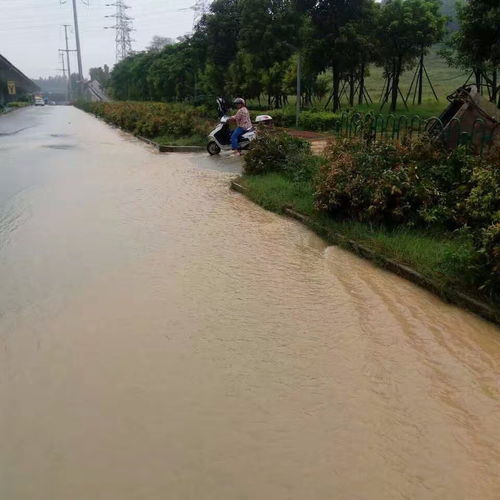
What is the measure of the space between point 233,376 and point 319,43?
17.9 m

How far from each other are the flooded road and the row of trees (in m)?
10.7

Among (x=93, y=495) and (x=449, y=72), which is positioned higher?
(x=449, y=72)

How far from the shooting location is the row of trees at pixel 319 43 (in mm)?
18655

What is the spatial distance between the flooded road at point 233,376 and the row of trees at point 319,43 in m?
10.7

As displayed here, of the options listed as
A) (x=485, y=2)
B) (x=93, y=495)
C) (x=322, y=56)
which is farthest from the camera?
(x=322, y=56)

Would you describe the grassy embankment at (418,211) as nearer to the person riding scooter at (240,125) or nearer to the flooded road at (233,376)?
the flooded road at (233,376)

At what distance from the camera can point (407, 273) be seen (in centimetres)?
504

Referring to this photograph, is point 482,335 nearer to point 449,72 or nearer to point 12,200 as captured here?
point 12,200

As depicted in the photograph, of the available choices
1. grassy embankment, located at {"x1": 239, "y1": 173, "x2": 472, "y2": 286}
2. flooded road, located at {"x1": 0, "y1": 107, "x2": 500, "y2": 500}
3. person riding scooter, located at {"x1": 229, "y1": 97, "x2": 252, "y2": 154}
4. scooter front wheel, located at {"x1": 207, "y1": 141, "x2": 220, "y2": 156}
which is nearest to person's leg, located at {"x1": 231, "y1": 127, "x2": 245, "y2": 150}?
person riding scooter, located at {"x1": 229, "y1": 97, "x2": 252, "y2": 154}

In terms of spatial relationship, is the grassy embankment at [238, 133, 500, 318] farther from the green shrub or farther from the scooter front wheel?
the scooter front wheel

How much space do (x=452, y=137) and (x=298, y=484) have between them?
578cm

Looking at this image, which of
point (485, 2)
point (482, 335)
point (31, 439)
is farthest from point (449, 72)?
point (31, 439)

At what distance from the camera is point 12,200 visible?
9008 millimetres

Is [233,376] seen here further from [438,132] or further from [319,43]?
[319,43]
